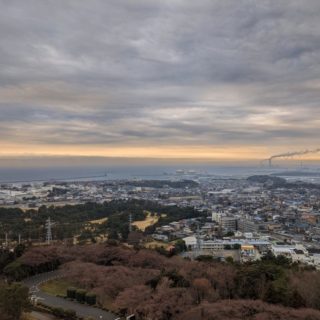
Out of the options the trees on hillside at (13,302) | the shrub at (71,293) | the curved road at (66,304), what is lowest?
the curved road at (66,304)

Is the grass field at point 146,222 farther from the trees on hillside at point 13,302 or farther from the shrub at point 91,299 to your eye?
the trees on hillside at point 13,302

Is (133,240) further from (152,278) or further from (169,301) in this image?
(169,301)

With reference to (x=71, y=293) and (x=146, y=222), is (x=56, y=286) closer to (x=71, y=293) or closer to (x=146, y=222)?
(x=71, y=293)

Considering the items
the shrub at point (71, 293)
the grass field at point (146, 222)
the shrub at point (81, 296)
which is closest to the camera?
the shrub at point (81, 296)

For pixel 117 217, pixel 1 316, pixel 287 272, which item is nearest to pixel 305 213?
pixel 117 217

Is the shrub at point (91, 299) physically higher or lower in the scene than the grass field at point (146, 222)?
higher

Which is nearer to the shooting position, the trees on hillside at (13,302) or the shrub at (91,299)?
the trees on hillside at (13,302)

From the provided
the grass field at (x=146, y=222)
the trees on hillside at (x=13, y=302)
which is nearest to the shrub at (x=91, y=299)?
the trees on hillside at (x=13, y=302)

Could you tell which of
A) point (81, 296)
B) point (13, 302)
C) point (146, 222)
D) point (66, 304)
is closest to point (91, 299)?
point (81, 296)
